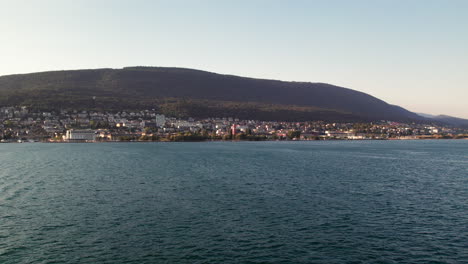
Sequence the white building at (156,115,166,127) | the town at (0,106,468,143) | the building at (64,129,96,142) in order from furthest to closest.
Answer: the white building at (156,115,166,127) → the town at (0,106,468,143) → the building at (64,129,96,142)

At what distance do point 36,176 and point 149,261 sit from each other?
1135 inches

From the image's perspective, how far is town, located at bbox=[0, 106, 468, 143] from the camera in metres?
137

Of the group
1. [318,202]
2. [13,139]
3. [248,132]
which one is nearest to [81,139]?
[13,139]

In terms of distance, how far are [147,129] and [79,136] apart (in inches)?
1018

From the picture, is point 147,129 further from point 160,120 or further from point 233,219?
point 233,219

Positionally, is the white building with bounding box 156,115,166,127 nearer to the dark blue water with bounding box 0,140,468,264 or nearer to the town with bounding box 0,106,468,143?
the town with bounding box 0,106,468,143

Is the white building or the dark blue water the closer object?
the dark blue water

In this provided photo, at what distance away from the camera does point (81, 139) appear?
437 feet

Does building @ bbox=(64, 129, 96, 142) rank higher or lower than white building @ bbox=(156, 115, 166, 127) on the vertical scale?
lower

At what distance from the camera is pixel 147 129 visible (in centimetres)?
15200

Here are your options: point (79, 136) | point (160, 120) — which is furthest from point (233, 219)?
point (160, 120)

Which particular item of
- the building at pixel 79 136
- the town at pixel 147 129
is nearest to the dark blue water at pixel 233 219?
the building at pixel 79 136

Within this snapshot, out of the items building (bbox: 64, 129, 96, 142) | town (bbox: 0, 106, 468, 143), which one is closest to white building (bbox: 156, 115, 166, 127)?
town (bbox: 0, 106, 468, 143)

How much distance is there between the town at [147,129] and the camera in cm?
13725
